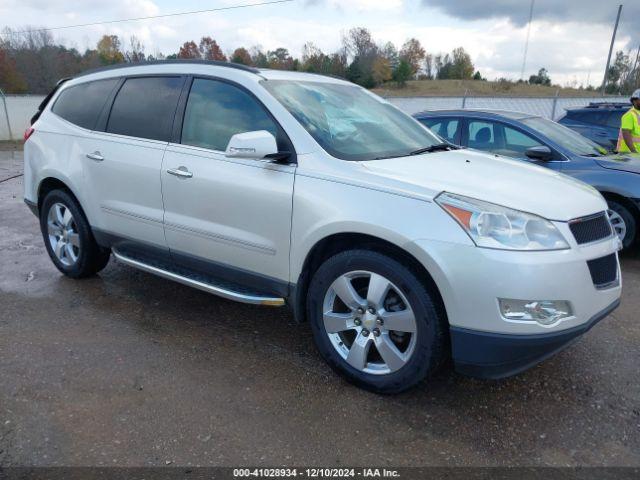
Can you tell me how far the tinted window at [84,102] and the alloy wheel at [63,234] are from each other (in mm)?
796

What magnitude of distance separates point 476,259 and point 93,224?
3300 millimetres

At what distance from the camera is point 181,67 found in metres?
4.00

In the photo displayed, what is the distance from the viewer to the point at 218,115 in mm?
3680

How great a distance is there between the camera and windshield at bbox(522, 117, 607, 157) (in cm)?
617

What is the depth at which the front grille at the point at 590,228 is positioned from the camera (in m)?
2.78

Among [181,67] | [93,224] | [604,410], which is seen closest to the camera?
[604,410]

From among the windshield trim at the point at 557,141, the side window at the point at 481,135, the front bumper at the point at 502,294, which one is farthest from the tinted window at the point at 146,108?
the windshield trim at the point at 557,141

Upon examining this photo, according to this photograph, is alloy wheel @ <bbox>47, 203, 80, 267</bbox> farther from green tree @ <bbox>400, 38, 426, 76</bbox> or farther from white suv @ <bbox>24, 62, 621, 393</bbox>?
green tree @ <bbox>400, 38, 426, 76</bbox>

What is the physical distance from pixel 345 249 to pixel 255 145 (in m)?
0.80

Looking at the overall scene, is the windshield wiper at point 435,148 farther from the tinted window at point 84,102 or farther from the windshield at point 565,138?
the windshield at point 565,138

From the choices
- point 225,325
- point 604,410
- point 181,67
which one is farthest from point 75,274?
point 604,410

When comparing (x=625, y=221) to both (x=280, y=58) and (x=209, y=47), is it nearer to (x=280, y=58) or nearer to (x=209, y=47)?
(x=280, y=58)

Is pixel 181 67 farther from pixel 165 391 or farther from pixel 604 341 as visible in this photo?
pixel 604 341

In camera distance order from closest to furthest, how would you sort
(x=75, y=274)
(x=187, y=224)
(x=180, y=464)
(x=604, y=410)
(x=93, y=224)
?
(x=180, y=464) < (x=604, y=410) < (x=187, y=224) < (x=93, y=224) < (x=75, y=274)
